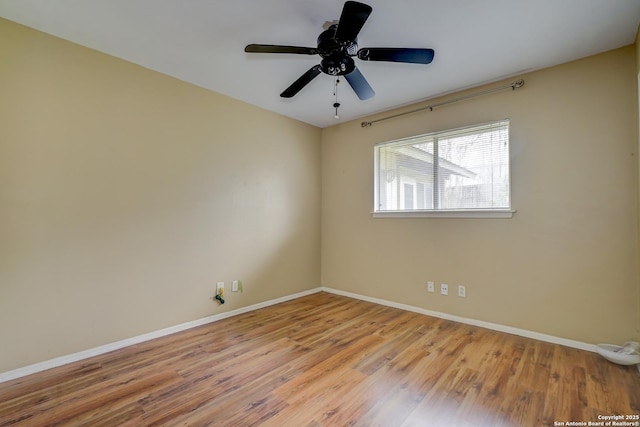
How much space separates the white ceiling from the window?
626mm

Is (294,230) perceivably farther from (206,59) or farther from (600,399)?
(600,399)

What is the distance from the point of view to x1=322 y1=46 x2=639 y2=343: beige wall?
2.36 m

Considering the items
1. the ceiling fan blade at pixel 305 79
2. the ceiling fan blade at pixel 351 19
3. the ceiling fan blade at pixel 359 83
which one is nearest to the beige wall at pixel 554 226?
the ceiling fan blade at pixel 359 83

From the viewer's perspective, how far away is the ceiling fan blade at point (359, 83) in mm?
2188

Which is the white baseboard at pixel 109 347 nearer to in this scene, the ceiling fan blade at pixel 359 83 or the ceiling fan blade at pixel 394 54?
the ceiling fan blade at pixel 359 83

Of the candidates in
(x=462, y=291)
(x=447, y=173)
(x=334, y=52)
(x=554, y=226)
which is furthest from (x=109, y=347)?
(x=554, y=226)

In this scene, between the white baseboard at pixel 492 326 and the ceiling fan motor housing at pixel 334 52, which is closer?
the ceiling fan motor housing at pixel 334 52

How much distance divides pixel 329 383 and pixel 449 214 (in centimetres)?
219

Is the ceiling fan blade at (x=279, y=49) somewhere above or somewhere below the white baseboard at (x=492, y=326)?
above

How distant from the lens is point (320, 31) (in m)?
2.21

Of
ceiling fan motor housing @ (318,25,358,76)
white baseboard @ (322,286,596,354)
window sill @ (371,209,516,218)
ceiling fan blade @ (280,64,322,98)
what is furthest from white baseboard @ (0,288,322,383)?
ceiling fan motor housing @ (318,25,358,76)

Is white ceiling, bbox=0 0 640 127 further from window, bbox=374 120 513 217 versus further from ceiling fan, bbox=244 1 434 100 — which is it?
window, bbox=374 120 513 217

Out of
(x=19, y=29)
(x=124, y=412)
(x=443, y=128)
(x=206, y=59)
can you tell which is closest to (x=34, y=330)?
(x=124, y=412)

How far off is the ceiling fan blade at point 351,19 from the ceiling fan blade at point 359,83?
0.39 meters
